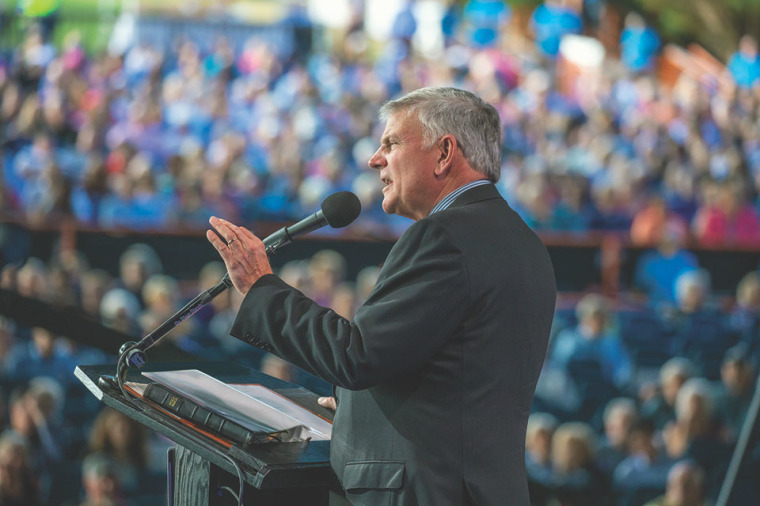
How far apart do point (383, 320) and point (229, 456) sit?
301 mm

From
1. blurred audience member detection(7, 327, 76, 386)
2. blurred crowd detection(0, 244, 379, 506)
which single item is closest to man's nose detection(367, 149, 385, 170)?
blurred crowd detection(0, 244, 379, 506)

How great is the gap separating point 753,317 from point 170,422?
18.9ft

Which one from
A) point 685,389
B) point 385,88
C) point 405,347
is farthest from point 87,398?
point 385,88

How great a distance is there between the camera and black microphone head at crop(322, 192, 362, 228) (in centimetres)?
167

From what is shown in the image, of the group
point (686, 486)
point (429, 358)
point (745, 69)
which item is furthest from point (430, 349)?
point (745, 69)

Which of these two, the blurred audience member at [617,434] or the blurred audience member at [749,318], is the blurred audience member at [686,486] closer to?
the blurred audience member at [617,434]

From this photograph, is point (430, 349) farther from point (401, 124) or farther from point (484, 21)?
point (484, 21)

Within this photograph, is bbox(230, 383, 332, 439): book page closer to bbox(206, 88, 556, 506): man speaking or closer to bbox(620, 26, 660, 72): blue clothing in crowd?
bbox(206, 88, 556, 506): man speaking

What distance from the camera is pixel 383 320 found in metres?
1.46

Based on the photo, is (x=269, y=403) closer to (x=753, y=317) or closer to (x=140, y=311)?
(x=140, y=311)

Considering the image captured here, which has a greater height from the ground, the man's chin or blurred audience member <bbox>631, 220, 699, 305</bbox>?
the man's chin

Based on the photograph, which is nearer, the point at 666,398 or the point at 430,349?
the point at 430,349

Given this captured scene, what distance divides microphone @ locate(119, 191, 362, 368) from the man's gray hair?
0.19 metres

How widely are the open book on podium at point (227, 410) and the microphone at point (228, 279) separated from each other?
0.19 feet
